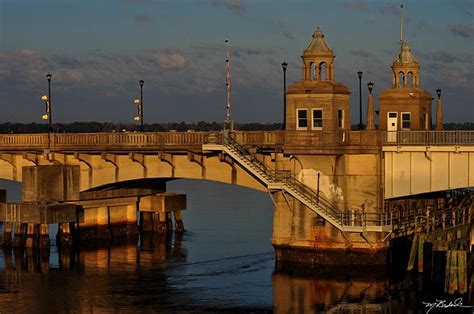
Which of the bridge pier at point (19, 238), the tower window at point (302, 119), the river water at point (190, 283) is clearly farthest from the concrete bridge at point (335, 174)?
the bridge pier at point (19, 238)

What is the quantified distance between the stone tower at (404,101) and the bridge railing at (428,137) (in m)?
7.39

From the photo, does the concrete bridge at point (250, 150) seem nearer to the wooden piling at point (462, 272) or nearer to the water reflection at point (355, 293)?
the water reflection at point (355, 293)

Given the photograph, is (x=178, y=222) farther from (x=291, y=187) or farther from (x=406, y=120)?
(x=291, y=187)

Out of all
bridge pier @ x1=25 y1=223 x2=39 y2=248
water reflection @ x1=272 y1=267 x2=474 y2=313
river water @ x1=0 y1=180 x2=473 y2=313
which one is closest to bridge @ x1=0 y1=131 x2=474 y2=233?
water reflection @ x1=272 y1=267 x2=474 y2=313

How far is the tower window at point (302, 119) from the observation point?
62438 millimetres

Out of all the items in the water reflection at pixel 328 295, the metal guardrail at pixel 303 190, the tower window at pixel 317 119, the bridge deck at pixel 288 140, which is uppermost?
the tower window at pixel 317 119

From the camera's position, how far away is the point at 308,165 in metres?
62.3

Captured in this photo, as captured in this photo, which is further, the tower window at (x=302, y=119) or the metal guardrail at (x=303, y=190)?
the tower window at (x=302, y=119)

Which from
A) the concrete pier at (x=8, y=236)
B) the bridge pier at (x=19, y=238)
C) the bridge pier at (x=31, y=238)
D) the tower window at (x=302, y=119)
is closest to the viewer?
the tower window at (x=302, y=119)

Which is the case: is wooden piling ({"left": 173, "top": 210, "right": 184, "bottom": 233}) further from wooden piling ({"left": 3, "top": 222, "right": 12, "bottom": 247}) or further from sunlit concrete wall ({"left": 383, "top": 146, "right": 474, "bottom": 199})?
sunlit concrete wall ({"left": 383, "top": 146, "right": 474, "bottom": 199})

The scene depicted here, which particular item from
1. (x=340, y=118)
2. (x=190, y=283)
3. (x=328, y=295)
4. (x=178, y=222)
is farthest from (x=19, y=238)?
(x=328, y=295)

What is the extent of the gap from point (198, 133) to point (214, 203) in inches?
2007

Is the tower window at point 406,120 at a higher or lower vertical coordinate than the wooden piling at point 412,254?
higher

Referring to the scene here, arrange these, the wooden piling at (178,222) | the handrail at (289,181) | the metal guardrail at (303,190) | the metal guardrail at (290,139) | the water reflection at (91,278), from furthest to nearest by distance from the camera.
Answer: the wooden piling at (178,222), the handrail at (289,181), the metal guardrail at (303,190), the metal guardrail at (290,139), the water reflection at (91,278)
